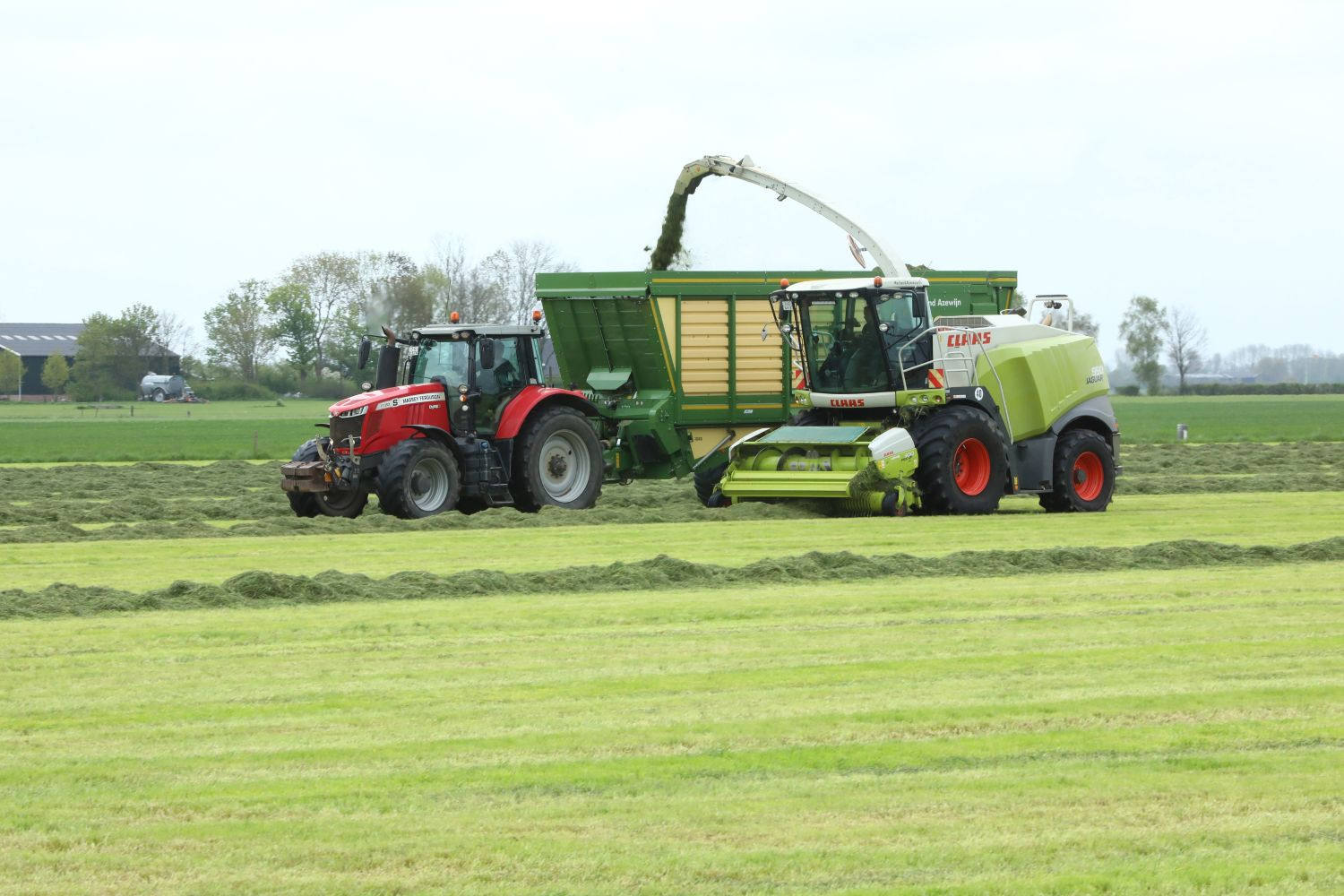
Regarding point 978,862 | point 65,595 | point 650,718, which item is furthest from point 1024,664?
point 65,595

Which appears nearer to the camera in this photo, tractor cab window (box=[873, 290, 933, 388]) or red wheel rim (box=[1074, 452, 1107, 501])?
tractor cab window (box=[873, 290, 933, 388])

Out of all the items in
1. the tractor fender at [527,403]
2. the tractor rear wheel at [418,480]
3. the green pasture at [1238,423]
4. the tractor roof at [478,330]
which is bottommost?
the green pasture at [1238,423]

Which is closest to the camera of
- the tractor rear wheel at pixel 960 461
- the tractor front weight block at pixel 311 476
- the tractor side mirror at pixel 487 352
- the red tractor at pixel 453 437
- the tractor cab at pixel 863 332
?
the tractor front weight block at pixel 311 476

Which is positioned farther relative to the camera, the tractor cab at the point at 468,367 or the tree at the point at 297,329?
the tree at the point at 297,329

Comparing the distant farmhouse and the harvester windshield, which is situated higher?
the distant farmhouse

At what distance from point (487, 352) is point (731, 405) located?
10.7 feet

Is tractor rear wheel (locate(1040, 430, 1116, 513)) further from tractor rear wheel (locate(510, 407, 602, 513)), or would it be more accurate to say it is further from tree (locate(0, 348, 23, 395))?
tree (locate(0, 348, 23, 395))

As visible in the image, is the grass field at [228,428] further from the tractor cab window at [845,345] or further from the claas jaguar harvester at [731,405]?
the tractor cab window at [845,345]

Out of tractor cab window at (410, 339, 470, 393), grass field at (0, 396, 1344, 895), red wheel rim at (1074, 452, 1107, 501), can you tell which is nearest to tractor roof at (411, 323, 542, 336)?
tractor cab window at (410, 339, 470, 393)

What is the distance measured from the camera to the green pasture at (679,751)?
5.66 metres

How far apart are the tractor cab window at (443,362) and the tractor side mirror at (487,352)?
0.55ft

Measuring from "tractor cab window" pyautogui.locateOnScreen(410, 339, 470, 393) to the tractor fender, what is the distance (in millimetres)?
624

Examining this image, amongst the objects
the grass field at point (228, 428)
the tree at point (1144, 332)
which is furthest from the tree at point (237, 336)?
the tree at point (1144, 332)

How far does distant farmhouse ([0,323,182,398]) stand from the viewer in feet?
322
